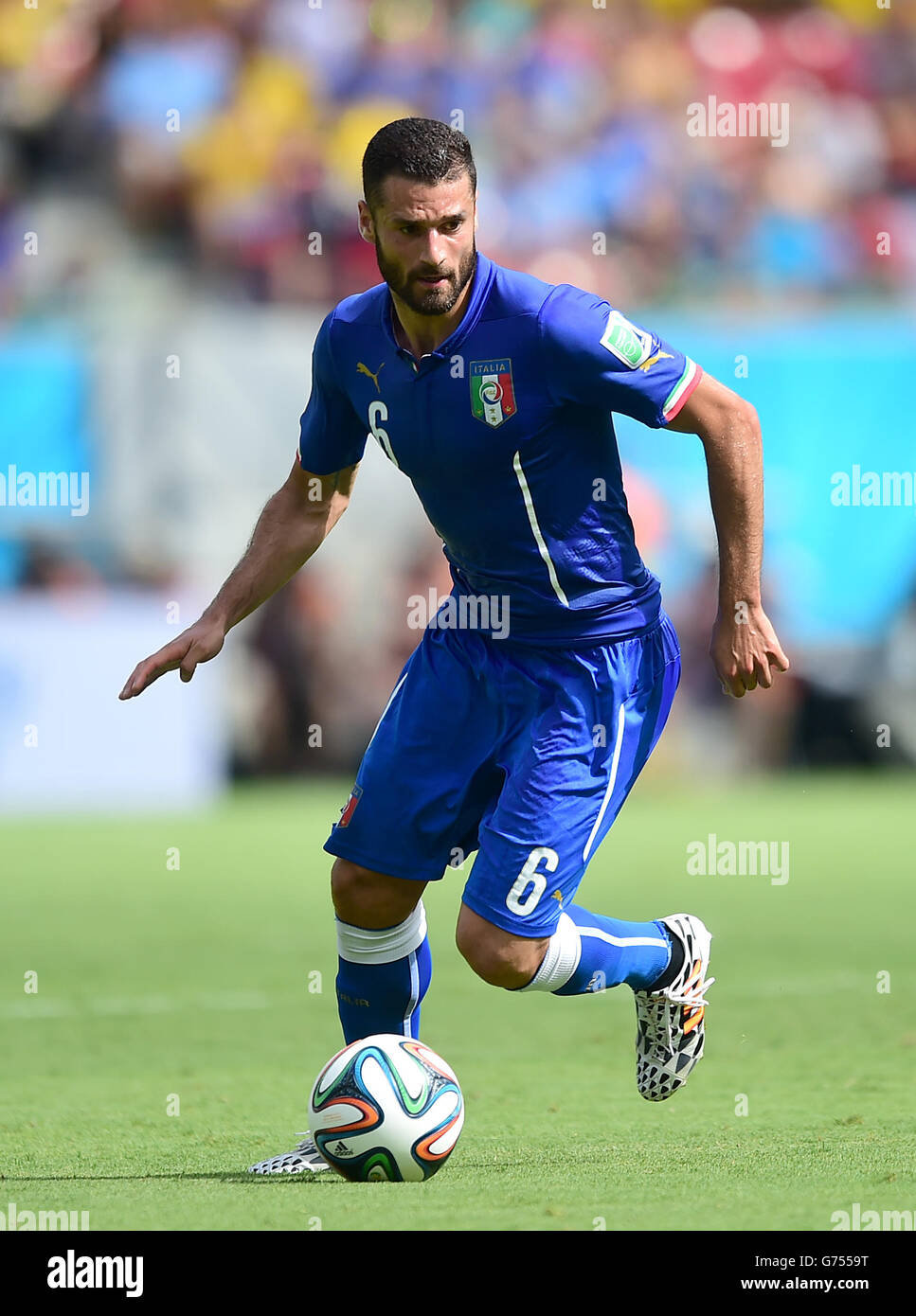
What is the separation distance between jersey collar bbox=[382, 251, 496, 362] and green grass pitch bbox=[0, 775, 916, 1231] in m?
1.96

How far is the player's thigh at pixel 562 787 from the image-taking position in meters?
4.78

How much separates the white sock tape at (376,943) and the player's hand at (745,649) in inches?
41.3

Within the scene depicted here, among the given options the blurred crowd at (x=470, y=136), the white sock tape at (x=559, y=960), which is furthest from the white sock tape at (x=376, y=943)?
the blurred crowd at (x=470, y=136)

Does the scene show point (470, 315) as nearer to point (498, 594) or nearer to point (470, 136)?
point (498, 594)

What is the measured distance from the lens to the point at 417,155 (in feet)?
14.8

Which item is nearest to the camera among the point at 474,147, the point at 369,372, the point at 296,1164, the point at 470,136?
the point at 296,1164

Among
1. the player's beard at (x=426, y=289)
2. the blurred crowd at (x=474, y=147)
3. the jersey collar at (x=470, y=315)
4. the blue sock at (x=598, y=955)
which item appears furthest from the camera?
the blurred crowd at (x=474, y=147)

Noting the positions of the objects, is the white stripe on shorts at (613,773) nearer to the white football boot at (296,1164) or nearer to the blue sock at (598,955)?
the blue sock at (598,955)

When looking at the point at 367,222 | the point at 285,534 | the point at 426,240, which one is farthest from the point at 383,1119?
the point at 367,222

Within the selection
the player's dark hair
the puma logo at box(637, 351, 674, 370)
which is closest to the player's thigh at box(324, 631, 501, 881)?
the puma logo at box(637, 351, 674, 370)

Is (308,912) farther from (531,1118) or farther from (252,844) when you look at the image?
(531,1118)

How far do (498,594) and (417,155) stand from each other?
112 cm

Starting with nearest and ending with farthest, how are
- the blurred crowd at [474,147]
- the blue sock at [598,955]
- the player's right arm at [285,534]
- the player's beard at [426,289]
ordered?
the player's beard at [426,289], the blue sock at [598,955], the player's right arm at [285,534], the blurred crowd at [474,147]

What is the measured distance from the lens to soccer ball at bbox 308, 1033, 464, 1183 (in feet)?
14.5
